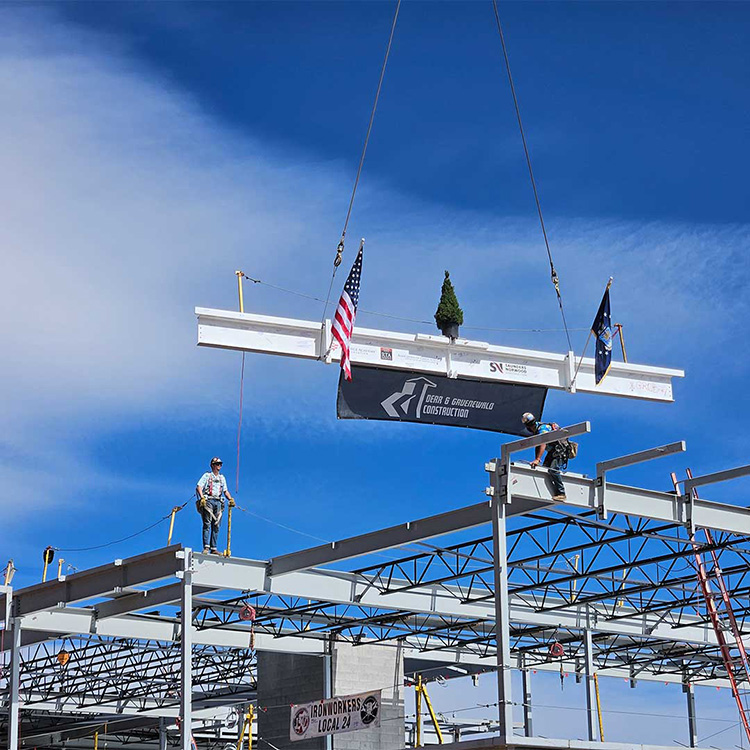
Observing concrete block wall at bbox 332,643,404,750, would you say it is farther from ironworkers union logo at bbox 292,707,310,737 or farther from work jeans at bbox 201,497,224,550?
work jeans at bbox 201,497,224,550

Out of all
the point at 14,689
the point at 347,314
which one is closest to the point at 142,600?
the point at 14,689

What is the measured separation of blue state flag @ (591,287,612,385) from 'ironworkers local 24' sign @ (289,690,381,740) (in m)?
8.59

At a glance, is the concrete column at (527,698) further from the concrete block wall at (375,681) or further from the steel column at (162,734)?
the steel column at (162,734)

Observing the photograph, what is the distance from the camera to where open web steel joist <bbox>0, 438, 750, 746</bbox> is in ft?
75.3

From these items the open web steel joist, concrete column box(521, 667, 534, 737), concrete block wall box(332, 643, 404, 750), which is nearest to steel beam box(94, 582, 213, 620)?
the open web steel joist

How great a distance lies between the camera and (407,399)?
83.8 feet

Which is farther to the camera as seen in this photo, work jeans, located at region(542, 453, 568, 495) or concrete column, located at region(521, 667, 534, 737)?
concrete column, located at region(521, 667, 534, 737)

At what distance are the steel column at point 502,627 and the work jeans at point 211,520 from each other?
22.1ft

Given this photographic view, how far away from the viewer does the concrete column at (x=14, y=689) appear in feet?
88.4

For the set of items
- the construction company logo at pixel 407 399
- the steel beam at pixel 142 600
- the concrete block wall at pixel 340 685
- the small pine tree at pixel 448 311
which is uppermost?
the small pine tree at pixel 448 311

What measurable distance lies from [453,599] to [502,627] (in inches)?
429

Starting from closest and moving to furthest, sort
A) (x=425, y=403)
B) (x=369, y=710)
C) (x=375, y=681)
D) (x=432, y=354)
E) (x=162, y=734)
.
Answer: (x=369, y=710) → (x=425, y=403) → (x=432, y=354) → (x=375, y=681) → (x=162, y=734)

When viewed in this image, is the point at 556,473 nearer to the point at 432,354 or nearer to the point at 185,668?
the point at 432,354

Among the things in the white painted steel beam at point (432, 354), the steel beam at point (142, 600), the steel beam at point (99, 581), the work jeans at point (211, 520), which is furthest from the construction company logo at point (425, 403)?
the steel beam at point (142, 600)
